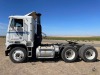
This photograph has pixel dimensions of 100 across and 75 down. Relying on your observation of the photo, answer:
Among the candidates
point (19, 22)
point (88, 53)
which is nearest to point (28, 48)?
point (19, 22)

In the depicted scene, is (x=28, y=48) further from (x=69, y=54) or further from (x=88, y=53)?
(x=88, y=53)

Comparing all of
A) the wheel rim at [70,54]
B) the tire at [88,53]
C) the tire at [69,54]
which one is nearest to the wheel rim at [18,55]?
the tire at [69,54]

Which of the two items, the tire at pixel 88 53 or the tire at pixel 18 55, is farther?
the tire at pixel 88 53

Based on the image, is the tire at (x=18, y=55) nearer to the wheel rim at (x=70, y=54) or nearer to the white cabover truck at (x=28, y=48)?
the white cabover truck at (x=28, y=48)

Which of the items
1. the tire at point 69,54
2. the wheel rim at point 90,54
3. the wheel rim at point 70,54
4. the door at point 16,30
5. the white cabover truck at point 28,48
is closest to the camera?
the door at point 16,30

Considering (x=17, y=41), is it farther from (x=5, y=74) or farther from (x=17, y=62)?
(x=5, y=74)

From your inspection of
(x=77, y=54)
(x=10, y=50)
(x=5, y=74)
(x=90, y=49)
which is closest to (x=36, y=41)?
(x=10, y=50)

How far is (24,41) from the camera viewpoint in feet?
42.4

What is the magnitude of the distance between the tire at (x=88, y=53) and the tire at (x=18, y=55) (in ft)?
13.4

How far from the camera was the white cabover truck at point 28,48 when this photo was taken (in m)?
12.7

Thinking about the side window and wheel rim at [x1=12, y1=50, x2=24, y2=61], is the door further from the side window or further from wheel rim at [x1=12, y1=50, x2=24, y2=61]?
wheel rim at [x1=12, y1=50, x2=24, y2=61]

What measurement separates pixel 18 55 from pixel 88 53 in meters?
5.13

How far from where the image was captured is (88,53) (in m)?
13.6

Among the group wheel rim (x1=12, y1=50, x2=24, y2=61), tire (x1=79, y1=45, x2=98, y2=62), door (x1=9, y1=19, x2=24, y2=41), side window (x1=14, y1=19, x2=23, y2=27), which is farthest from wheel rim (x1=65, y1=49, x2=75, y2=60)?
side window (x1=14, y1=19, x2=23, y2=27)
